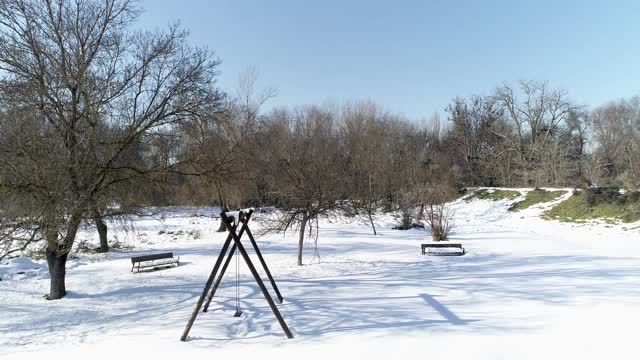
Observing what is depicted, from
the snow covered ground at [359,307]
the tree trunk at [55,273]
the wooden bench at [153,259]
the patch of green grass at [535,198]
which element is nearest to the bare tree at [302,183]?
the snow covered ground at [359,307]

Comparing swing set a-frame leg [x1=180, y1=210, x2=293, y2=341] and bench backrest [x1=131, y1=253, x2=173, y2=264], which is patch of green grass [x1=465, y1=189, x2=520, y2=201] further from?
swing set a-frame leg [x1=180, y1=210, x2=293, y2=341]

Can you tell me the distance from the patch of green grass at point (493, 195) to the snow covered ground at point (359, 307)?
16148 mm

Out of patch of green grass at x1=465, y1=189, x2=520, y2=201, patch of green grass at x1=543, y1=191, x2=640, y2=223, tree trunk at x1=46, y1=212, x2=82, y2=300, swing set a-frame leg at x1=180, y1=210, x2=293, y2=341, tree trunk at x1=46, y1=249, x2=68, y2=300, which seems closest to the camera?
swing set a-frame leg at x1=180, y1=210, x2=293, y2=341

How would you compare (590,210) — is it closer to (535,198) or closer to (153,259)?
(535,198)

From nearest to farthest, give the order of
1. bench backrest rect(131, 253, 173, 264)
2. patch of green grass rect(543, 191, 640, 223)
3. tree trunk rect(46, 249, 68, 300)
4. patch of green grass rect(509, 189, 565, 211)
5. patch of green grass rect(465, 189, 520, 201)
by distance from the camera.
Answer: tree trunk rect(46, 249, 68, 300)
bench backrest rect(131, 253, 173, 264)
patch of green grass rect(543, 191, 640, 223)
patch of green grass rect(509, 189, 565, 211)
patch of green grass rect(465, 189, 520, 201)

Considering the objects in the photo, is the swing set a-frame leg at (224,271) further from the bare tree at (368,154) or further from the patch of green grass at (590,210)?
the patch of green grass at (590,210)

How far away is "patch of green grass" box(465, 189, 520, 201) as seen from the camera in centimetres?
3188

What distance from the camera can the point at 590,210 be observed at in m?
22.9

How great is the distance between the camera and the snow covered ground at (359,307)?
5.74 metres

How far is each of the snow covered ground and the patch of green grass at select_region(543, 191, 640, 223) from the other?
535 centimetres

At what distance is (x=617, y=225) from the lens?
1958 cm

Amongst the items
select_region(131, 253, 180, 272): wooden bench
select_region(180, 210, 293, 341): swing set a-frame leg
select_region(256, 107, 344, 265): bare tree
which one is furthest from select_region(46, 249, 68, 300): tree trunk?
select_region(256, 107, 344, 265): bare tree

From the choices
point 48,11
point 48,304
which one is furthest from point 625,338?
point 48,11

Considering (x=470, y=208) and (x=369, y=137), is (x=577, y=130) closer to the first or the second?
(x=470, y=208)
